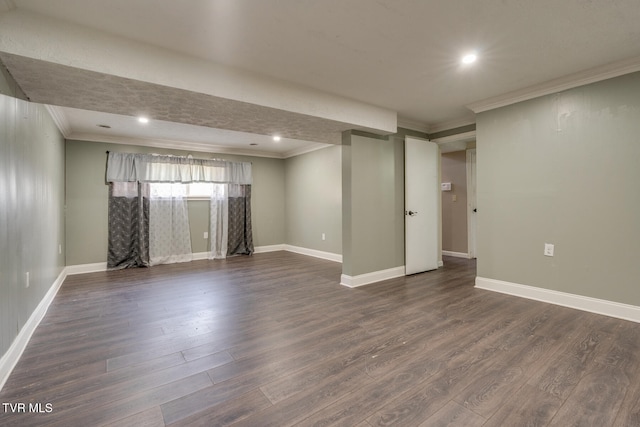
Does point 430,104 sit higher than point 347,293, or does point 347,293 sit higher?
point 430,104

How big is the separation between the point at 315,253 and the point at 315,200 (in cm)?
110

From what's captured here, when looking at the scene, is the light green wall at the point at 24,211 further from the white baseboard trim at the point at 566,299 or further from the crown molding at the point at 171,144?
the white baseboard trim at the point at 566,299

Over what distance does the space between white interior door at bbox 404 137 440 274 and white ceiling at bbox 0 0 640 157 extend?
136 centimetres

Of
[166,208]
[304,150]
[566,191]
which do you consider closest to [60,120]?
[166,208]

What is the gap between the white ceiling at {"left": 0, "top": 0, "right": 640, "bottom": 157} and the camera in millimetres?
1758

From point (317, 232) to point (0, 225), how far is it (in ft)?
14.9

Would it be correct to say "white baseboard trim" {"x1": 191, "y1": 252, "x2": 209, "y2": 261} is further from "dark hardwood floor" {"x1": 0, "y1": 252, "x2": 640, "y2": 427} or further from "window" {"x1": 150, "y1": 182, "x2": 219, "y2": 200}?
"dark hardwood floor" {"x1": 0, "y1": 252, "x2": 640, "y2": 427}

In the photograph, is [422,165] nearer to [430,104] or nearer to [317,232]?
[430,104]

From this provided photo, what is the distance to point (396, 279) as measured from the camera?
13.2ft

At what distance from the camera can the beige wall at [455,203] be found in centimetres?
567

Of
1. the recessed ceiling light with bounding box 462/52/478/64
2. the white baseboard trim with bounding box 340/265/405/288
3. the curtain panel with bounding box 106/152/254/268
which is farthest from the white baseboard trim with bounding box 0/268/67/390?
the recessed ceiling light with bounding box 462/52/478/64

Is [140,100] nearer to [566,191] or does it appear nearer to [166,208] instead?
[166,208]

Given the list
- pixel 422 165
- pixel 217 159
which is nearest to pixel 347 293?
pixel 422 165

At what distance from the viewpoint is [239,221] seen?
6168mm
